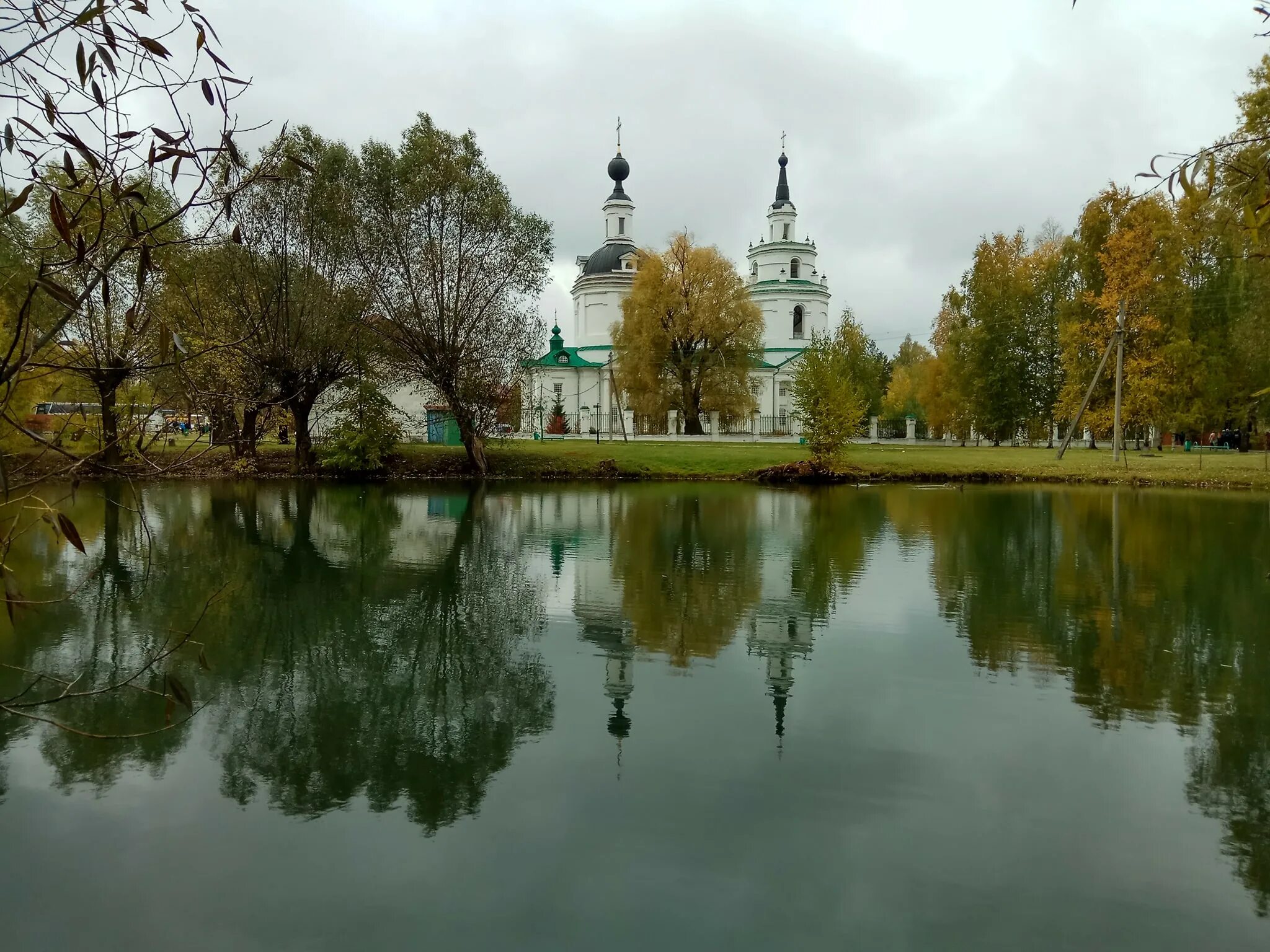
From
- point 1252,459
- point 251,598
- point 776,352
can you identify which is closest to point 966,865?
point 251,598

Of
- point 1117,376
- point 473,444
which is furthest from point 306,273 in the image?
point 1117,376

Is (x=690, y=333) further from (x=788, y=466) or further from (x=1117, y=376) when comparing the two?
(x=1117, y=376)

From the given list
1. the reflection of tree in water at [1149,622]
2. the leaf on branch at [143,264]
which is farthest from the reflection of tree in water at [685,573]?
the leaf on branch at [143,264]

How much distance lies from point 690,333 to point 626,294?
1615 cm

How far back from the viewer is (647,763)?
266 inches

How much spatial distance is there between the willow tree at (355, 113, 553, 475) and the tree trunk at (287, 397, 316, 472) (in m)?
4.34

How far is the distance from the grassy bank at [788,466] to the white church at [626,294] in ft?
82.7

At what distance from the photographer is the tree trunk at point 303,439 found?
34.8 m

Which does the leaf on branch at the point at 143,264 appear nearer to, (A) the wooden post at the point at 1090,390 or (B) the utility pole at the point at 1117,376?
(B) the utility pole at the point at 1117,376

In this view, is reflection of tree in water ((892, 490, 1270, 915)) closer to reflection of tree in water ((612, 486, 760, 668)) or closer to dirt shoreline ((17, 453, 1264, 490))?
reflection of tree in water ((612, 486, 760, 668))

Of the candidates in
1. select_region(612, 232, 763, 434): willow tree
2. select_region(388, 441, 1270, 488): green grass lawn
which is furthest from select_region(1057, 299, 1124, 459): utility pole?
select_region(612, 232, 763, 434): willow tree

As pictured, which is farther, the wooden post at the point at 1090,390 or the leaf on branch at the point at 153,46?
the wooden post at the point at 1090,390

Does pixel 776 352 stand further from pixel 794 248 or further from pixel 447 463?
pixel 447 463

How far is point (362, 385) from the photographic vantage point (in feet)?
116
